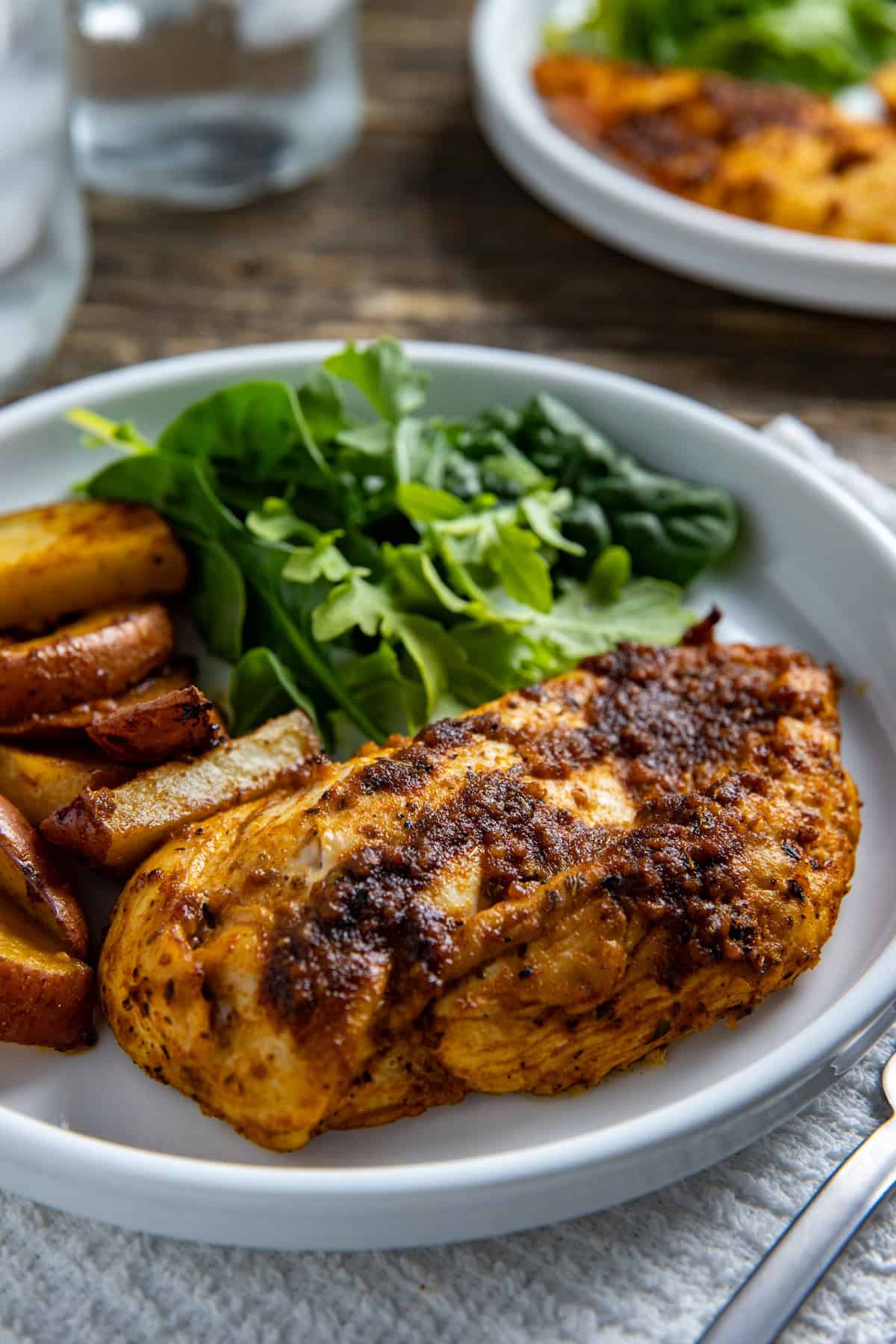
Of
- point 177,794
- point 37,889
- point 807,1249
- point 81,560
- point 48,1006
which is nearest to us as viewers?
point 807,1249

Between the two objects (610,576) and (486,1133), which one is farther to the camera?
(610,576)

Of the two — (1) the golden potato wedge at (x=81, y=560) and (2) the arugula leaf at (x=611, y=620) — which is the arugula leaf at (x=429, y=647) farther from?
(1) the golden potato wedge at (x=81, y=560)

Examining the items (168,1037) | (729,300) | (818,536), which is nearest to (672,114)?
(729,300)

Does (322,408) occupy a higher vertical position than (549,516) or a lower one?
higher

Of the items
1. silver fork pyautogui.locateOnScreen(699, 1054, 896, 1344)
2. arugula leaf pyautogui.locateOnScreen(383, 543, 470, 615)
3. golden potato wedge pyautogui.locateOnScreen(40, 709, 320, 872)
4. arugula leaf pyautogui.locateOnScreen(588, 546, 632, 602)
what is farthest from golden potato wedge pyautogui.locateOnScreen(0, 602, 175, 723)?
silver fork pyautogui.locateOnScreen(699, 1054, 896, 1344)

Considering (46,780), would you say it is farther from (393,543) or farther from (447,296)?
(447,296)

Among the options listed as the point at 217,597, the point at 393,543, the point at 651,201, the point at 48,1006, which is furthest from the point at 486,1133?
the point at 651,201

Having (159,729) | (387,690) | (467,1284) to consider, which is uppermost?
(159,729)
